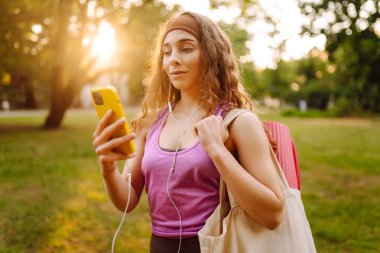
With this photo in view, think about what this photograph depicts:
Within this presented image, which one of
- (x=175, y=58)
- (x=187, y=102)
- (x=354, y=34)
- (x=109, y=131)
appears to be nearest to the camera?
(x=109, y=131)

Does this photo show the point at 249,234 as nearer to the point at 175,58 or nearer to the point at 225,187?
the point at 225,187

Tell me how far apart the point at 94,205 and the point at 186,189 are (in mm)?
4763

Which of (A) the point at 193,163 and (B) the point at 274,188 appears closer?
(B) the point at 274,188

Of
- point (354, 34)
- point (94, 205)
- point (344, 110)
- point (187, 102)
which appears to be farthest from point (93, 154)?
point (344, 110)

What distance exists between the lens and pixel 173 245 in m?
1.85

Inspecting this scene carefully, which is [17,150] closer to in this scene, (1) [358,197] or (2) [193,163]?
(1) [358,197]

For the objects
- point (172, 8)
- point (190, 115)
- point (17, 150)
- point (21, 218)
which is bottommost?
point (17, 150)

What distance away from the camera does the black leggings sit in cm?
181

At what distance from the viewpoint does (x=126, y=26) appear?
17562mm

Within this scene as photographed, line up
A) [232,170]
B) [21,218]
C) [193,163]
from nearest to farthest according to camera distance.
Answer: [232,170] → [193,163] → [21,218]

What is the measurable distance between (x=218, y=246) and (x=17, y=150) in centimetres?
1119

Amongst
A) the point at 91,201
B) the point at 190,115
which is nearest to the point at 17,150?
the point at 91,201

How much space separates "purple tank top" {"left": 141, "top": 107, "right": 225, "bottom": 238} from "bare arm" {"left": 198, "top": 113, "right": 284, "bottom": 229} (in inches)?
7.1

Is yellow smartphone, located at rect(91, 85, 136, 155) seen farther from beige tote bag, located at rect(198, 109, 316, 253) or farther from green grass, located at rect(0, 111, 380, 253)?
green grass, located at rect(0, 111, 380, 253)
